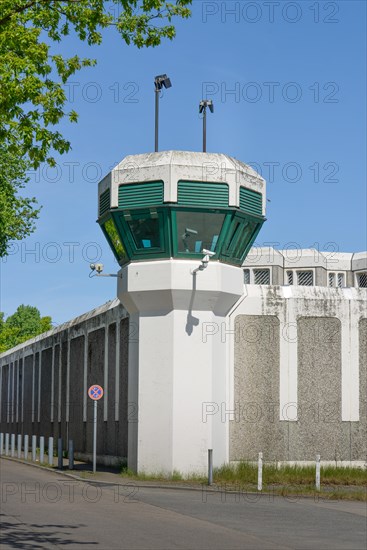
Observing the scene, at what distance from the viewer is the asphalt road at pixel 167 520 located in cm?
1380

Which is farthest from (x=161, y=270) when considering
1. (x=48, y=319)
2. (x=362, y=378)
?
(x=48, y=319)

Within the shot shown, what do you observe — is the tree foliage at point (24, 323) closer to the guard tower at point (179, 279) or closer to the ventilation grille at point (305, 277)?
the ventilation grille at point (305, 277)

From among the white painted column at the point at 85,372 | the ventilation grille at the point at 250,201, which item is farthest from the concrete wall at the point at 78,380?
the ventilation grille at the point at 250,201

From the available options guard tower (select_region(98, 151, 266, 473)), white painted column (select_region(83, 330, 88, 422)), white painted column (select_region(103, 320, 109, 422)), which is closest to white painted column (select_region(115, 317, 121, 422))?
white painted column (select_region(103, 320, 109, 422))

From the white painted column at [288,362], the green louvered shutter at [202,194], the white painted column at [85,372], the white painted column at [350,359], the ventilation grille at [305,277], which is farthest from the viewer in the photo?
the ventilation grille at [305,277]

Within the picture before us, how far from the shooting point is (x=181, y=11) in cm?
1488

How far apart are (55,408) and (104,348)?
9.98 m

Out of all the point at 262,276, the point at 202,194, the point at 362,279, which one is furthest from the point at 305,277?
the point at 202,194

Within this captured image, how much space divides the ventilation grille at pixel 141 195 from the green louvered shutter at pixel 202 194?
57 centimetres

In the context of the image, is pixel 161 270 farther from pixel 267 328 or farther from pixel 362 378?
pixel 362 378

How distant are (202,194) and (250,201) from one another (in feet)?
5.62

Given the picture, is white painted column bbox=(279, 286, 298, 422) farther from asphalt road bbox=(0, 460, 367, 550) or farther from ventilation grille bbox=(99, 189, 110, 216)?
asphalt road bbox=(0, 460, 367, 550)

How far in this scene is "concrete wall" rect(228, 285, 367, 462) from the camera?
29984 mm

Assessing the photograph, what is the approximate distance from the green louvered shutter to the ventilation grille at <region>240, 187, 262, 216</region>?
2.34ft
